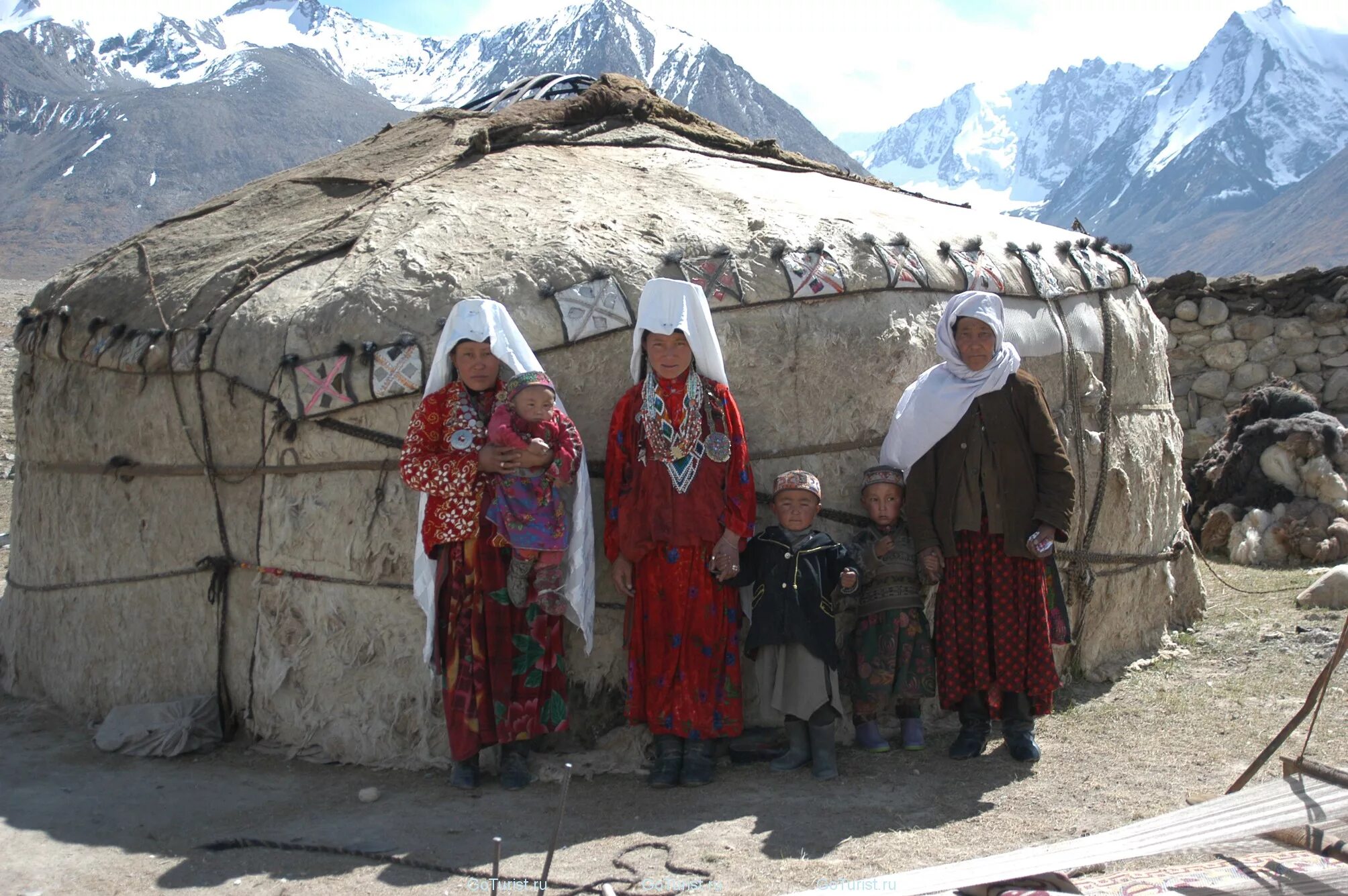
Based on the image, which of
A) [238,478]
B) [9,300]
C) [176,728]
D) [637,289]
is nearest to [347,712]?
[176,728]

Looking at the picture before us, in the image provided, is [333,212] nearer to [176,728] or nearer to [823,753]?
[176,728]

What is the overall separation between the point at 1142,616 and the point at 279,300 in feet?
11.5

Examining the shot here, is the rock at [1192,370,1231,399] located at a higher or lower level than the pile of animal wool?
higher

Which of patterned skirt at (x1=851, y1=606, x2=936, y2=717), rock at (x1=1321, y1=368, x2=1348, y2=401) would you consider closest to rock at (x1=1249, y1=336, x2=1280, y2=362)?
rock at (x1=1321, y1=368, x2=1348, y2=401)

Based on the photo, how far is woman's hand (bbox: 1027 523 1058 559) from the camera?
3701mm

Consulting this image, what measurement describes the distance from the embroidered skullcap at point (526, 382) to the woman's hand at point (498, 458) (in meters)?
0.16

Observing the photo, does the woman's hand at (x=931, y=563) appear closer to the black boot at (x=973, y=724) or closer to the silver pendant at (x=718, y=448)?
the black boot at (x=973, y=724)

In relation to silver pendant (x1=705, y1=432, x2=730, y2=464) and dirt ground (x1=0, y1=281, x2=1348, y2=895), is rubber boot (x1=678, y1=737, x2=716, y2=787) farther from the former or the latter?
silver pendant (x1=705, y1=432, x2=730, y2=464)

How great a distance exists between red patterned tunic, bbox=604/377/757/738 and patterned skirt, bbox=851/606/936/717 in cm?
43

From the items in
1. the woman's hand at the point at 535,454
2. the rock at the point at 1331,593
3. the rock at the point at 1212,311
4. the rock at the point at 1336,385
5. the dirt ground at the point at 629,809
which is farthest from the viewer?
the rock at the point at 1212,311

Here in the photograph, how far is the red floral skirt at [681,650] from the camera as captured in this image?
365 cm

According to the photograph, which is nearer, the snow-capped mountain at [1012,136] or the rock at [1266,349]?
the rock at [1266,349]

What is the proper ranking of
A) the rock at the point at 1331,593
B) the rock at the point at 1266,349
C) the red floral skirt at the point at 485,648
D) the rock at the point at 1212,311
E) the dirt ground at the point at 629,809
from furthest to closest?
1. the rock at the point at 1212,311
2. the rock at the point at 1266,349
3. the rock at the point at 1331,593
4. the red floral skirt at the point at 485,648
5. the dirt ground at the point at 629,809

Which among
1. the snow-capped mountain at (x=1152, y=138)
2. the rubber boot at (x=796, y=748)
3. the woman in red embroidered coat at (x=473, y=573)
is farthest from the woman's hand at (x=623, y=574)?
the snow-capped mountain at (x=1152, y=138)
